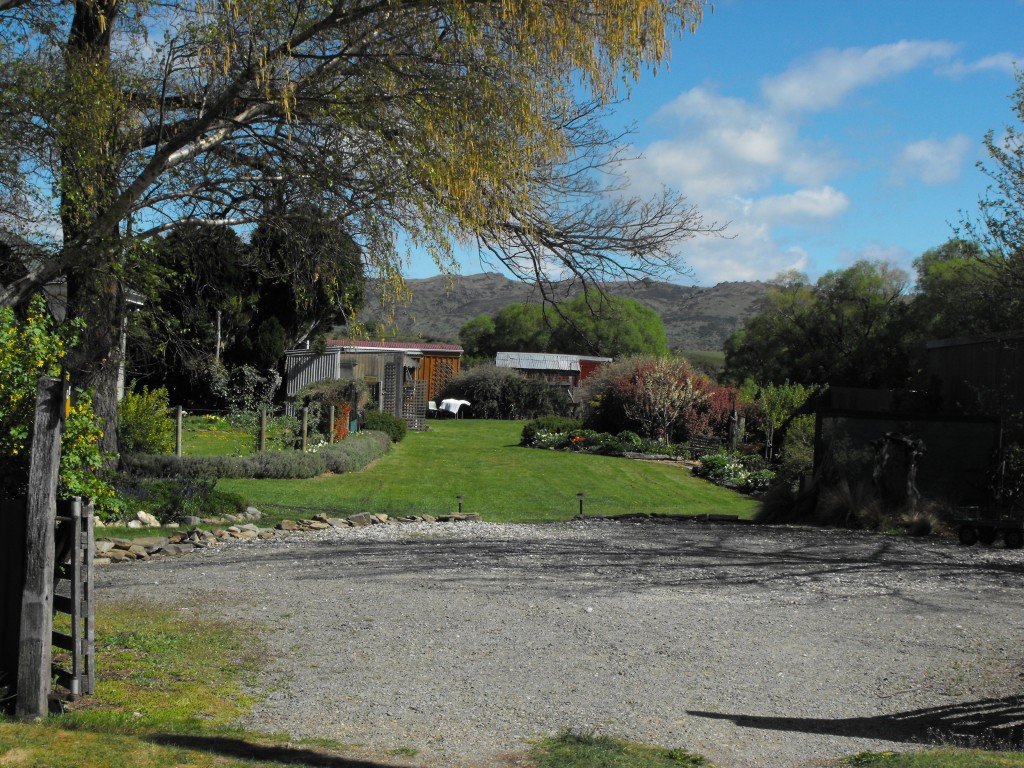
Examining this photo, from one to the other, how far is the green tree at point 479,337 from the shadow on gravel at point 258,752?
83.7 meters

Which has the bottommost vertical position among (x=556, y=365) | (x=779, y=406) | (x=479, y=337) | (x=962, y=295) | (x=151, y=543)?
(x=151, y=543)

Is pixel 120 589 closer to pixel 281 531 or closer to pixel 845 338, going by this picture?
pixel 281 531

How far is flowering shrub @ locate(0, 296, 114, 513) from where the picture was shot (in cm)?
695

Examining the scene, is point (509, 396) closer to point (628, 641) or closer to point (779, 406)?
point (779, 406)

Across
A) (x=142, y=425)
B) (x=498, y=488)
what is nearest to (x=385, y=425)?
(x=498, y=488)

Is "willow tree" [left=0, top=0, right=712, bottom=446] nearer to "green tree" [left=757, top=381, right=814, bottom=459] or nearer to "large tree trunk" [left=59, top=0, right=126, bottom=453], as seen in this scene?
"large tree trunk" [left=59, top=0, right=126, bottom=453]

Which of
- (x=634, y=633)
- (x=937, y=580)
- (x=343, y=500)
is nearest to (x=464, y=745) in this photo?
(x=634, y=633)

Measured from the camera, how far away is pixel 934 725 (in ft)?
19.6

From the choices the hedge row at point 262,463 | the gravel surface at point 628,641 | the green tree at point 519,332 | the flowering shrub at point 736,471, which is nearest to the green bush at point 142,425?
the hedge row at point 262,463

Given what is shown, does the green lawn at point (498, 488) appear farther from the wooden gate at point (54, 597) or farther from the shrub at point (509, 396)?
the shrub at point (509, 396)

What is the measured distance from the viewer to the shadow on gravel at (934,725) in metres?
5.73

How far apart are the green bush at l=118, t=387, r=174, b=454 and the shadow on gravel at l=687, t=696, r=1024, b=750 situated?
58.1 feet

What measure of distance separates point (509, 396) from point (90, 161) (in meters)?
42.8

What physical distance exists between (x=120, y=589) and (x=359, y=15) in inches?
224
